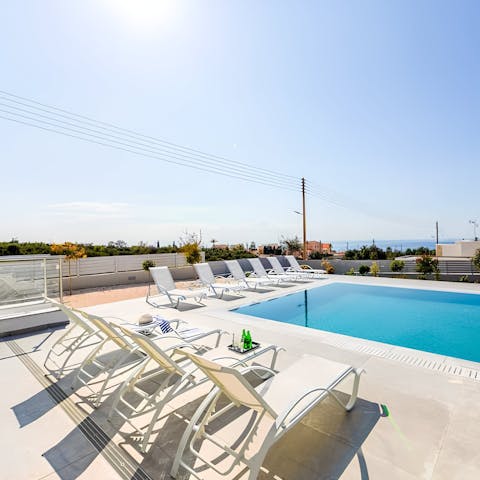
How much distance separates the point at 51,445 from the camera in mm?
2365

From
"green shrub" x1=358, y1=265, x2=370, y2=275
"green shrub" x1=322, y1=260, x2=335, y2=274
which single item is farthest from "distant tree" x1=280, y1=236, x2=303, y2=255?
"green shrub" x1=358, y1=265, x2=370, y2=275

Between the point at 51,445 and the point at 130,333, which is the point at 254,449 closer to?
the point at 130,333

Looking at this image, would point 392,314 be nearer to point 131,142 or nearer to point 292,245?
point 131,142

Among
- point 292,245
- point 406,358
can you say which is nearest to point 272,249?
point 292,245

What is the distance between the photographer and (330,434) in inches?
96.2

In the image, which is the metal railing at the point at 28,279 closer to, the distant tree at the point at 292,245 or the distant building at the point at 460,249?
the distant tree at the point at 292,245

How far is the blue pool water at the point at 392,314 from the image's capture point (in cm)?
531

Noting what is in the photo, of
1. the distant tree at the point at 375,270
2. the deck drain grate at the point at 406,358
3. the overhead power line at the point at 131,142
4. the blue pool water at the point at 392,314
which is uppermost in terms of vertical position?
the overhead power line at the point at 131,142

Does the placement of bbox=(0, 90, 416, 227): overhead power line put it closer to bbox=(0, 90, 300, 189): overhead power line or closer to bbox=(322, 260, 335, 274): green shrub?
bbox=(0, 90, 300, 189): overhead power line

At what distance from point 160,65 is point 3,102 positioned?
5.14 meters

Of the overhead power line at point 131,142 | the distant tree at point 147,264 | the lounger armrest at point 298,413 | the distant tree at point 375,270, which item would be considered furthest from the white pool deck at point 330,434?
the distant tree at point 375,270

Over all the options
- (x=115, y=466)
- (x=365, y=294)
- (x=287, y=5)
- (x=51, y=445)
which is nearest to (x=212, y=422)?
(x=115, y=466)

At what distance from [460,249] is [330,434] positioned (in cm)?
3154

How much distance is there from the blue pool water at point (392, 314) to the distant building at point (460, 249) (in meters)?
21.6
